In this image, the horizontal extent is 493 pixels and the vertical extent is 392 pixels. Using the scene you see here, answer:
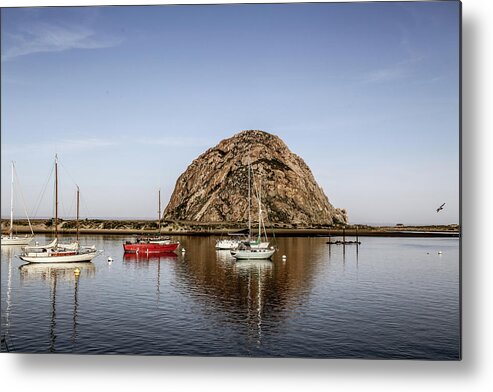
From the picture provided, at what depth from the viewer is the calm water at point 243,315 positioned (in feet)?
28.9

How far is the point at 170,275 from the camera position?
19781 millimetres

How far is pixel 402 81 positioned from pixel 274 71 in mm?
2535

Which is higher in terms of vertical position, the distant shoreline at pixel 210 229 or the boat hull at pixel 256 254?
the distant shoreline at pixel 210 229

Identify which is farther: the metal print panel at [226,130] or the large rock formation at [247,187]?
the large rock formation at [247,187]

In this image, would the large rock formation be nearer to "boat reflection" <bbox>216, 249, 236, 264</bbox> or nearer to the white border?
the white border

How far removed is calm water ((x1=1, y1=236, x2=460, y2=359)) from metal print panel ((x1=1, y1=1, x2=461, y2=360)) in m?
0.05

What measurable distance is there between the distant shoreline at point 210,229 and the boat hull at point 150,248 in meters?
1.25

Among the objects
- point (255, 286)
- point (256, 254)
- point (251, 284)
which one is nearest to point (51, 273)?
point (251, 284)

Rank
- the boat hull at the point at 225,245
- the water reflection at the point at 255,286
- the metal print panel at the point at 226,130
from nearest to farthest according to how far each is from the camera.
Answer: the metal print panel at the point at 226,130, the water reflection at the point at 255,286, the boat hull at the point at 225,245

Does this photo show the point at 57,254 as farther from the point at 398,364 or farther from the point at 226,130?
the point at 398,364

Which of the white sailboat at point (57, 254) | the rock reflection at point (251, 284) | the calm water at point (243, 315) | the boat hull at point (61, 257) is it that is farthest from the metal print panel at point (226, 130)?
the boat hull at point (61, 257)

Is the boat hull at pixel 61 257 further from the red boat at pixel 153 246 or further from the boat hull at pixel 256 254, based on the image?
the boat hull at pixel 256 254

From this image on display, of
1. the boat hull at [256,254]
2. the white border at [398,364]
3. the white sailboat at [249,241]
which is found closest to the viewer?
the white border at [398,364]

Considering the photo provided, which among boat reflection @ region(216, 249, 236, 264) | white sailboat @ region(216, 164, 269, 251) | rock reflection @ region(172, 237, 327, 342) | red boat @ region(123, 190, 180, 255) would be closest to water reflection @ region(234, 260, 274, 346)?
rock reflection @ region(172, 237, 327, 342)
